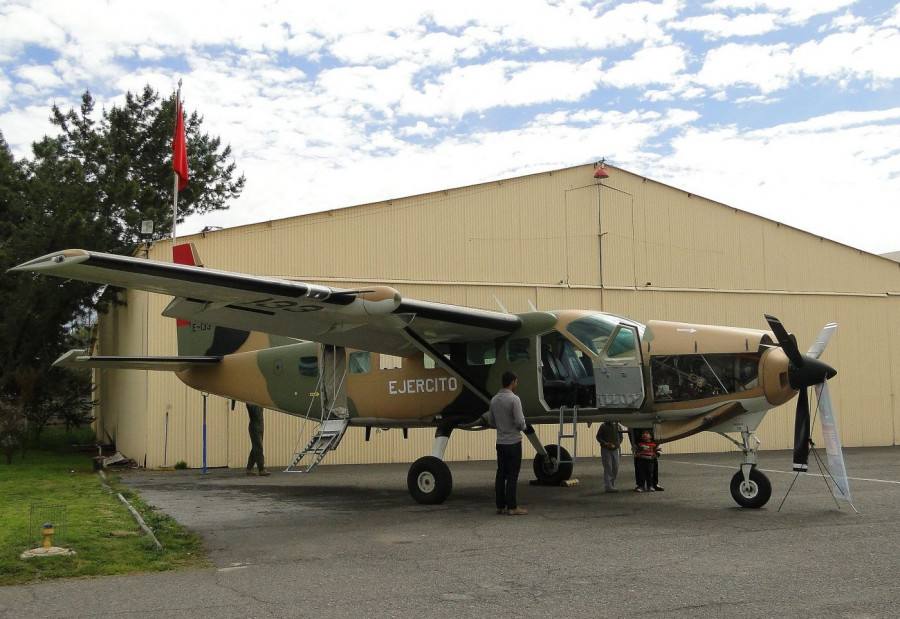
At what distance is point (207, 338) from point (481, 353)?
20.7ft

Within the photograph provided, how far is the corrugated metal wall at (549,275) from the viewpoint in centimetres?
1989

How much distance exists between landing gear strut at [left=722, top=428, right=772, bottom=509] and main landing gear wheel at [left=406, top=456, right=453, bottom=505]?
420 cm

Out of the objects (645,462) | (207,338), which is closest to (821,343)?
(645,462)

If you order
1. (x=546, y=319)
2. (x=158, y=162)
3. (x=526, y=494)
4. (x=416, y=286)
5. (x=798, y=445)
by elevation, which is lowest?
(x=526, y=494)

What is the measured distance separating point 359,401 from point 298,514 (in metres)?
3.00

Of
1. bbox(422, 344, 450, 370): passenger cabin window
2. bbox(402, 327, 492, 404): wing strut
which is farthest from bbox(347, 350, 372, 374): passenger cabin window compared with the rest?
bbox(402, 327, 492, 404): wing strut

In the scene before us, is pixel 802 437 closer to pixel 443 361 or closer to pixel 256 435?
pixel 443 361

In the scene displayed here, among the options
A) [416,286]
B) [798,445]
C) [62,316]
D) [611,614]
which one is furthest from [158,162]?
[611,614]

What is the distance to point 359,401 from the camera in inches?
554

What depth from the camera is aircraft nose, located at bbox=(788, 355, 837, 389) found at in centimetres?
1048

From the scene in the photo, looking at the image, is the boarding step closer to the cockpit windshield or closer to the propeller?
the cockpit windshield

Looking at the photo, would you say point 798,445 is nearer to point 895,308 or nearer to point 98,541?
point 98,541

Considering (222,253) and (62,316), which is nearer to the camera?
(222,253)

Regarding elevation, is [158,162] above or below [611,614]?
above
